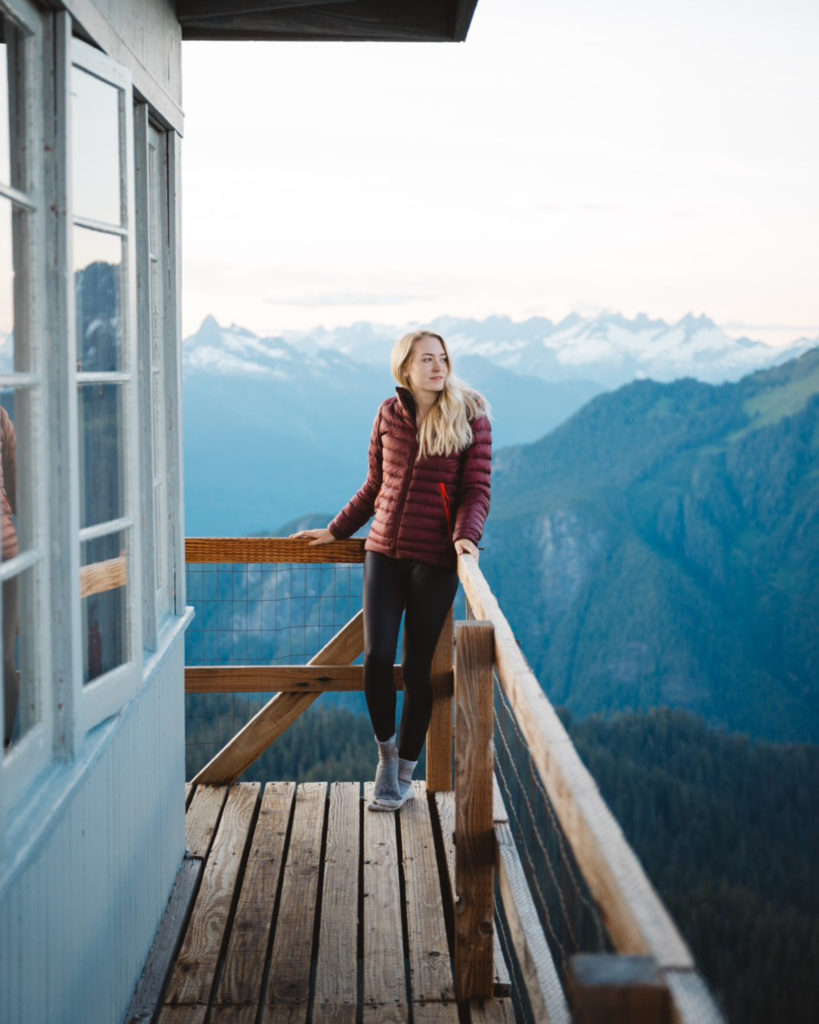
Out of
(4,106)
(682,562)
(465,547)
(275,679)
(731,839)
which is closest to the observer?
(4,106)

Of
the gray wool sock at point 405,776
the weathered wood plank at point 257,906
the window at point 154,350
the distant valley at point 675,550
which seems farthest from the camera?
the distant valley at point 675,550

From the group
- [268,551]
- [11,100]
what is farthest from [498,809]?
[11,100]

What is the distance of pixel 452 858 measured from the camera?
3551 millimetres

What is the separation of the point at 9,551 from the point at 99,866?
0.73 meters

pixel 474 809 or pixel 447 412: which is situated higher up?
pixel 447 412

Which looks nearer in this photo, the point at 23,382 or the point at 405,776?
the point at 23,382

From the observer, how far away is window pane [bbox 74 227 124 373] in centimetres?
229

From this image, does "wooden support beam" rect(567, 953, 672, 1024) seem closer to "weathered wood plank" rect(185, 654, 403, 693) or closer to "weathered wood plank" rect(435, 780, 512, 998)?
"weathered wood plank" rect(435, 780, 512, 998)

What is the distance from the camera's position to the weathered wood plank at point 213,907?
281cm

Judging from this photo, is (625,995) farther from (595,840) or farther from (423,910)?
(423,910)

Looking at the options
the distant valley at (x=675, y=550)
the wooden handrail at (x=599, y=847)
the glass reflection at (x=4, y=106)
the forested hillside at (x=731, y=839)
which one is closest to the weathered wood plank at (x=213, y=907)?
the wooden handrail at (x=599, y=847)

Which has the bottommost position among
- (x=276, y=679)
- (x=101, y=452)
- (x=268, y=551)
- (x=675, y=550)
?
(x=675, y=550)

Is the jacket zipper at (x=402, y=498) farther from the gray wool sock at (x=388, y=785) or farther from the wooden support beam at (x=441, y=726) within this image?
the gray wool sock at (x=388, y=785)

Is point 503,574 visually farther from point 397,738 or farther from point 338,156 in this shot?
point 397,738
